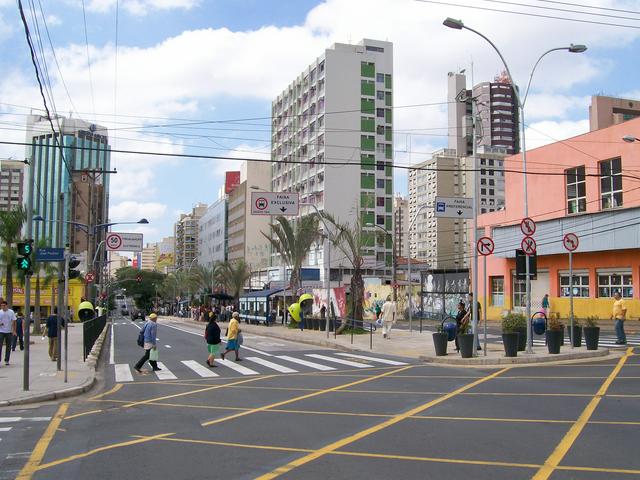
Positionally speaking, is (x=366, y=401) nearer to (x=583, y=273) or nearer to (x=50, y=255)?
(x=50, y=255)

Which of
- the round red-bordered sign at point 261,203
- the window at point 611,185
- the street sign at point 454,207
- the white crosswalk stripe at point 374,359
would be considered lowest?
the white crosswalk stripe at point 374,359

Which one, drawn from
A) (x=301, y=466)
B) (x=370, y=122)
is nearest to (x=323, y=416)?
(x=301, y=466)

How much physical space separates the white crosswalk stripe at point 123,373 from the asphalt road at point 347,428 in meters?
0.87

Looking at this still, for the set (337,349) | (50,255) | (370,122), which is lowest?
(337,349)

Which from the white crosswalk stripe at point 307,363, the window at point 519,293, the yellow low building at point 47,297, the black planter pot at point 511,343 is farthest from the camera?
the yellow low building at point 47,297

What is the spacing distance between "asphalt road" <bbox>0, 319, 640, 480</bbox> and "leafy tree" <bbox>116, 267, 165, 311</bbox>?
135543mm

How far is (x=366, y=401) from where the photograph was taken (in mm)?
11375

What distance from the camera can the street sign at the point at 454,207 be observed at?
20172mm

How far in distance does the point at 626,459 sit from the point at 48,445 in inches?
275

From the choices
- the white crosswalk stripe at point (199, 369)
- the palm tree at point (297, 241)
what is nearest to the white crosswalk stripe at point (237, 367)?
the white crosswalk stripe at point (199, 369)

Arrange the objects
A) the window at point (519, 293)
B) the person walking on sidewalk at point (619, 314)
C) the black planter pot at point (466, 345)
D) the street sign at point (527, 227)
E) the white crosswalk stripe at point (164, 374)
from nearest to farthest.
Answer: the white crosswalk stripe at point (164, 374) → the black planter pot at point (466, 345) → the street sign at point (527, 227) → the person walking on sidewalk at point (619, 314) → the window at point (519, 293)

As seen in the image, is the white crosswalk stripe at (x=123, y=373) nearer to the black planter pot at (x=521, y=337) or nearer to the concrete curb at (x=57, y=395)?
the concrete curb at (x=57, y=395)

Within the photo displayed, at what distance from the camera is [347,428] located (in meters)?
8.90

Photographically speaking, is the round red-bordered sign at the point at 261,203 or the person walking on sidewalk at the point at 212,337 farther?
the round red-bordered sign at the point at 261,203
